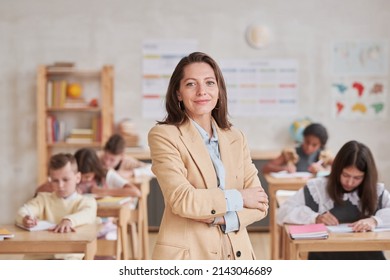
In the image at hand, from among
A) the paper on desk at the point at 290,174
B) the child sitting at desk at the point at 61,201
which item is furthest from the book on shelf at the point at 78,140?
the child sitting at desk at the point at 61,201

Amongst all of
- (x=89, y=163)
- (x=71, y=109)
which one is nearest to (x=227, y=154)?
(x=89, y=163)

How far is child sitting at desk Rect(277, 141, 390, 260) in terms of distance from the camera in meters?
2.67

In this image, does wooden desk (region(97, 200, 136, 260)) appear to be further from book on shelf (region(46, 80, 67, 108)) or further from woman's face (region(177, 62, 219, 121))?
book on shelf (region(46, 80, 67, 108))

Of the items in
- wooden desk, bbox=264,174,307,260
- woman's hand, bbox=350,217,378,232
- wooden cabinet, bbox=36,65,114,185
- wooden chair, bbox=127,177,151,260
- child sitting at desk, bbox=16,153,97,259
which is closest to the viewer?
woman's hand, bbox=350,217,378,232

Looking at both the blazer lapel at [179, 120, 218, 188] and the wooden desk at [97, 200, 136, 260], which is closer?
the blazer lapel at [179, 120, 218, 188]

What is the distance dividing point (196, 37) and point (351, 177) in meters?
3.12

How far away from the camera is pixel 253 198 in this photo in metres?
1.73

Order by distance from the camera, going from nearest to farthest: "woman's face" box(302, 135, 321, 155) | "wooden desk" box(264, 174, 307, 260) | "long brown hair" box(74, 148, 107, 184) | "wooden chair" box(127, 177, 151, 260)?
"long brown hair" box(74, 148, 107, 184) < "wooden desk" box(264, 174, 307, 260) < "wooden chair" box(127, 177, 151, 260) < "woman's face" box(302, 135, 321, 155)

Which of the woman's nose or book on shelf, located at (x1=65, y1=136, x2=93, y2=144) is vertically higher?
the woman's nose

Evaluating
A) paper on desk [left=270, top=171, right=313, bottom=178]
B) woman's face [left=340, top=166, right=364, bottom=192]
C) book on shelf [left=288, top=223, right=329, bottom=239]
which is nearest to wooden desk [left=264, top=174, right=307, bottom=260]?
paper on desk [left=270, top=171, right=313, bottom=178]

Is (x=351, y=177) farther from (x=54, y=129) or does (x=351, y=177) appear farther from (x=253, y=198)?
(x=54, y=129)

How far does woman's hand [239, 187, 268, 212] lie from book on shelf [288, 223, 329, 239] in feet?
2.23

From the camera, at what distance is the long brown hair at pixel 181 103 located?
174 centimetres
